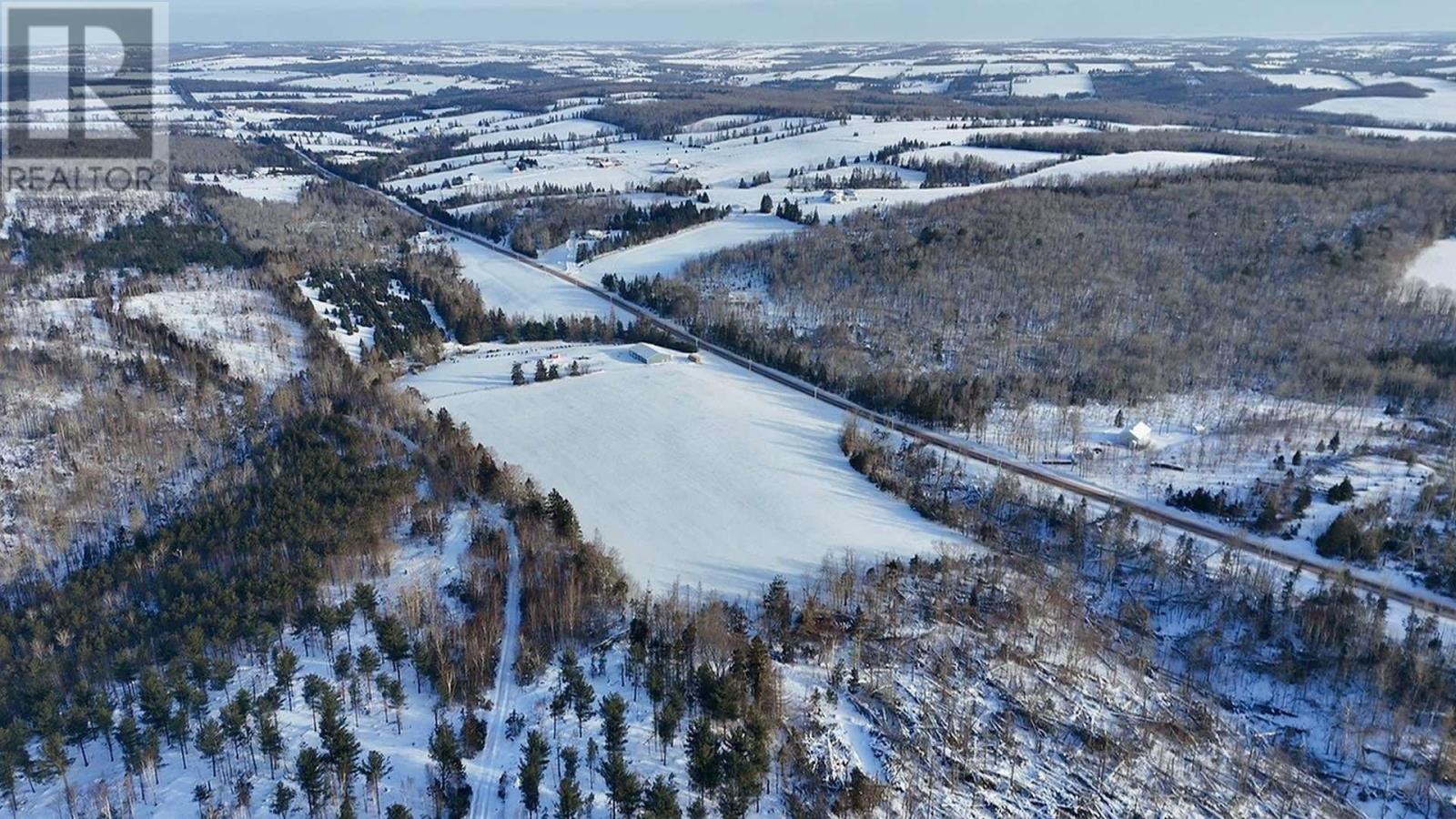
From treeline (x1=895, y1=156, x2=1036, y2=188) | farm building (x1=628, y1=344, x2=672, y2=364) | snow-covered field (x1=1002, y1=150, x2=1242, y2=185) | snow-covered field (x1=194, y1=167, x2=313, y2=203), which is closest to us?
farm building (x1=628, y1=344, x2=672, y2=364)

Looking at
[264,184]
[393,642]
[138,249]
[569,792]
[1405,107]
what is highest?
[1405,107]

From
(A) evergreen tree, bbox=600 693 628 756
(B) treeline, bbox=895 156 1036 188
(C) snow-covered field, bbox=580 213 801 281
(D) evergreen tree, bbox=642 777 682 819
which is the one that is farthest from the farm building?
(B) treeline, bbox=895 156 1036 188

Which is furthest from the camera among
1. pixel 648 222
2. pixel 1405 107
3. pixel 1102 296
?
pixel 1405 107

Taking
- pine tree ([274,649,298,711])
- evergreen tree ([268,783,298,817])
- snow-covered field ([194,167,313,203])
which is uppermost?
snow-covered field ([194,167,313,203])

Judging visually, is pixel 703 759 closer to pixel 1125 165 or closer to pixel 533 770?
pixel 533 770

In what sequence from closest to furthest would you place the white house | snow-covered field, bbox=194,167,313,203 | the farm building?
the white house → the farm building → snow-covered field, bbox=194,167,313,203

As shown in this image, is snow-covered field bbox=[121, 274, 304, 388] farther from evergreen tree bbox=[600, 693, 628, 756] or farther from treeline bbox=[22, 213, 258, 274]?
evergreen tree bbox=[600, 693, 628, 756]

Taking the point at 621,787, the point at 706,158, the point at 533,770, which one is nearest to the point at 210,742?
the point at 533,770
